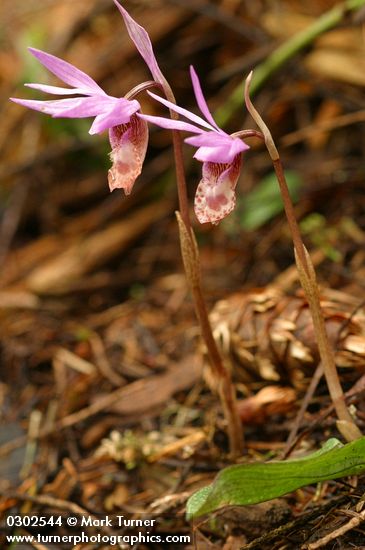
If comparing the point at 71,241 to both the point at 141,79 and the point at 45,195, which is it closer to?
the point at 45,195

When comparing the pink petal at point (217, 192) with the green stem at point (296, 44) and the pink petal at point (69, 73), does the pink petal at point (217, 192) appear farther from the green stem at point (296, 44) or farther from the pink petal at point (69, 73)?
the green stem at point (296, 44)

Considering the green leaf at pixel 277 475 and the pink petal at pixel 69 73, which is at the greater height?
the pink petal at pixel 69 73

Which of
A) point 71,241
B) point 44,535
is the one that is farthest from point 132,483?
point 71,241

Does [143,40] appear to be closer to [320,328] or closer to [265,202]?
[320,328]

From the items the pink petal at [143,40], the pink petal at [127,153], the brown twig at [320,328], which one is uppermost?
the pink petal at [143,40]

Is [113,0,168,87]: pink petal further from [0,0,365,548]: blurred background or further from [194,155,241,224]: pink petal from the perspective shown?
[0,0,365,548]: blurred background

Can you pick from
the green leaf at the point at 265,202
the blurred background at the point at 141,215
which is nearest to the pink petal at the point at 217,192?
the blurred background at the point at 141,215

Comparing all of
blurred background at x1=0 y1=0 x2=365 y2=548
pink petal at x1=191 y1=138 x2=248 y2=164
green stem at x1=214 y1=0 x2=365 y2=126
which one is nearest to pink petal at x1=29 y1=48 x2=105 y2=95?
pink petal at x1=191 y1=138 x2=248 y2=164
